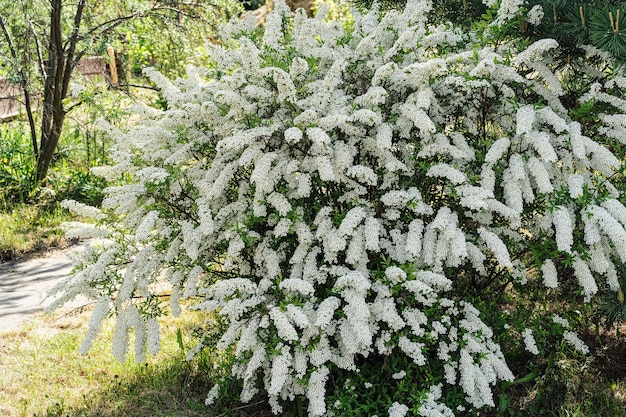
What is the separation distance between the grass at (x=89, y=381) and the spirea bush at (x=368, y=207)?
0.55 meters

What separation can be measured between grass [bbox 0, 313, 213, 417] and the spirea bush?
55cm

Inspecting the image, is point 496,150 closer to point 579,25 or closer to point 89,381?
point 579,25

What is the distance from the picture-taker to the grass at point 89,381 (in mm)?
3859

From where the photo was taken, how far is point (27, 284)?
5.75m

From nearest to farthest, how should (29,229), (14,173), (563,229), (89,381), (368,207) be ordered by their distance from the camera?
(563,229)
(368,207)
(89,381)
(29,229)
(14,173)

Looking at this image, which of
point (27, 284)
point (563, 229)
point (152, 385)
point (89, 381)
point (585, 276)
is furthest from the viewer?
point (27, 284)

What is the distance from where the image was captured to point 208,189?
11.6 ft

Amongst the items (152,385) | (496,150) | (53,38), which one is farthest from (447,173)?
(53,38)

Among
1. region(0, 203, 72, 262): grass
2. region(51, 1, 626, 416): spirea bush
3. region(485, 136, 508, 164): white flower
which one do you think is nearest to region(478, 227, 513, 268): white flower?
region(51, 1, 626, 416): spirea bush

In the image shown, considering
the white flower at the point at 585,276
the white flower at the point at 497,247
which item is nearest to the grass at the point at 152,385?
the white flower at the point at 585,276

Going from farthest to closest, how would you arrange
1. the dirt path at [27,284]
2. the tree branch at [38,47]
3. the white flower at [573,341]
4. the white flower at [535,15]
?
the tree branch at [38,47]
the dirt path at [27,284]
the white flower at [573,341]
the white flower at [535,15]

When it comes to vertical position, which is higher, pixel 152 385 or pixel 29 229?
pixel 29 229

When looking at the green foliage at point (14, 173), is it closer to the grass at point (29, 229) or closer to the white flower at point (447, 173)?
the grass at point (29, 229)

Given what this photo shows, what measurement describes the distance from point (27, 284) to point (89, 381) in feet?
6.58
